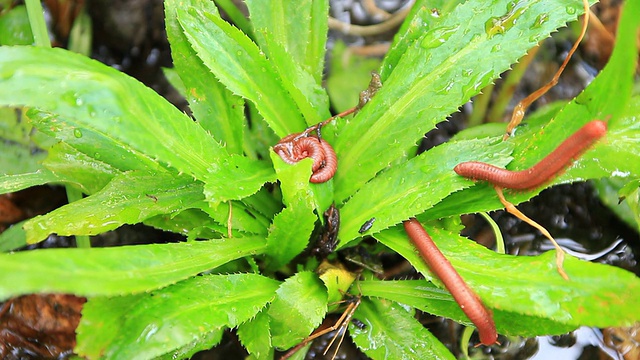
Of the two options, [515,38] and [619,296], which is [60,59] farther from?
[619,296]

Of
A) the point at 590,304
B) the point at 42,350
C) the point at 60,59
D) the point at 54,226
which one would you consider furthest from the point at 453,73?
the point at 42,350

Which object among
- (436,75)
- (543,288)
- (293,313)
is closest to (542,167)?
(543,288)

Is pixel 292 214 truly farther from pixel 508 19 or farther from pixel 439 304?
pixel 508 19

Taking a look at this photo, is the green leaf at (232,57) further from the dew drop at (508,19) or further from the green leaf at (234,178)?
the dew drop at (508,19)

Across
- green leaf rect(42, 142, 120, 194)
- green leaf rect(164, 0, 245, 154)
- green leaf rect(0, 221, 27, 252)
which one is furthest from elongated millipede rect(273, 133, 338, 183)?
green leaf rect(0, 221, 27, 252)

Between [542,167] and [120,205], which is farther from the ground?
[542,167]

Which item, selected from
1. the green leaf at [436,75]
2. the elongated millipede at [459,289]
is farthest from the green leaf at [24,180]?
the elongated millipede at [459,289]

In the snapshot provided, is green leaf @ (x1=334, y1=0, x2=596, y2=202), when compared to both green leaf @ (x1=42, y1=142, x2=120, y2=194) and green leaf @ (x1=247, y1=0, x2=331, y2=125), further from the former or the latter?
green leaf @ (x1=42, y1=142, x2=120, y2=194)
